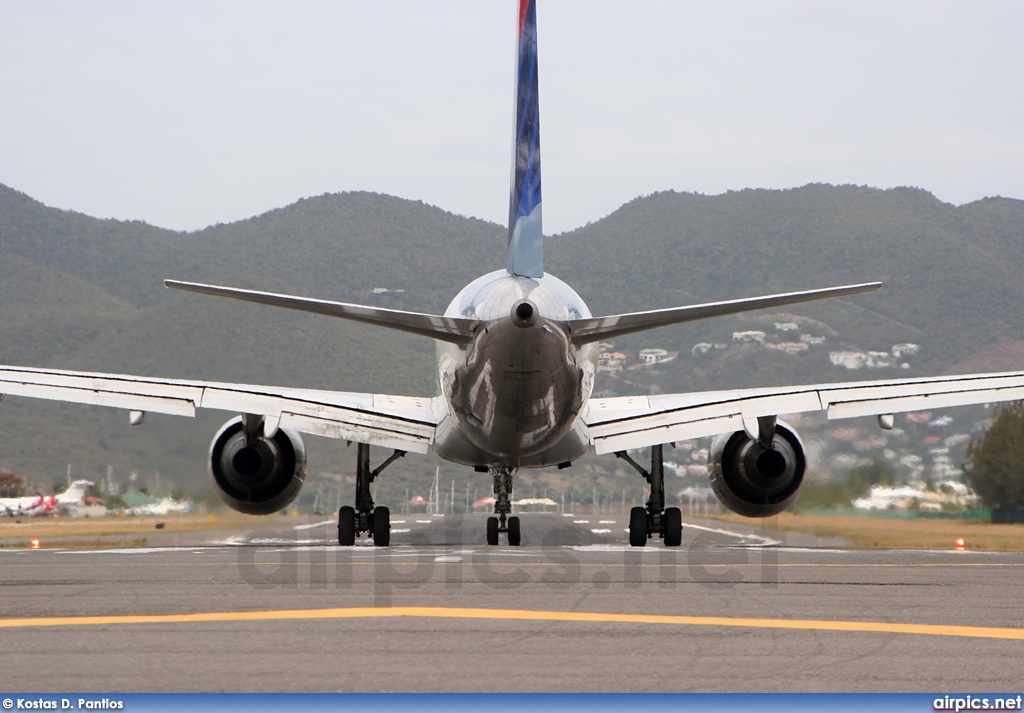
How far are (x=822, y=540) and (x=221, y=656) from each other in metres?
21.5

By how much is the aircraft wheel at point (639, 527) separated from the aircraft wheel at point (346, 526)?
17.0ft

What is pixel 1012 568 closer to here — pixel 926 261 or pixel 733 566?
pixel 733 566

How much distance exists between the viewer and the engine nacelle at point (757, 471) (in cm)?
2361

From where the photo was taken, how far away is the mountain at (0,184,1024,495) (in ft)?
115

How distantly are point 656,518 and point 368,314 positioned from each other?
31.7 ft

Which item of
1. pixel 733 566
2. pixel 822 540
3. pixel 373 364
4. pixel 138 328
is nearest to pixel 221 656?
pixel 733 566

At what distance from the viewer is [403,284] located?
12412 centimetres

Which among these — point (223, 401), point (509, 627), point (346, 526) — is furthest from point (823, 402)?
point (509, 627)

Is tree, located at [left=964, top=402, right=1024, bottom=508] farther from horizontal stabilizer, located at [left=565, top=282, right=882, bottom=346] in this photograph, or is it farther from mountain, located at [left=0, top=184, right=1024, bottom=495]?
mountain, located at [left=0, top=184, right=1024, bottom=495]

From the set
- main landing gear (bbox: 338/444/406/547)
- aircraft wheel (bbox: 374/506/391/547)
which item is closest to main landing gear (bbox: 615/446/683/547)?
aircraft wheel (bbox: 374/506/391/547)

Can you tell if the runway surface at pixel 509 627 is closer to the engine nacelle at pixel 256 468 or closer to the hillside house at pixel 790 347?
the engine nacelle at pixel 256 468

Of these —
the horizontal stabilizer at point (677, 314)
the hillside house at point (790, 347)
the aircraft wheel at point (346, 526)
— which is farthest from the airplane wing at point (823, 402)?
the hillside house at point (790, 347)

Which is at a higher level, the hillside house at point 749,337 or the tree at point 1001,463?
the hillside house at point 749,337

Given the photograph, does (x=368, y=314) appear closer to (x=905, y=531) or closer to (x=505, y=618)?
(x=505, y=618)
